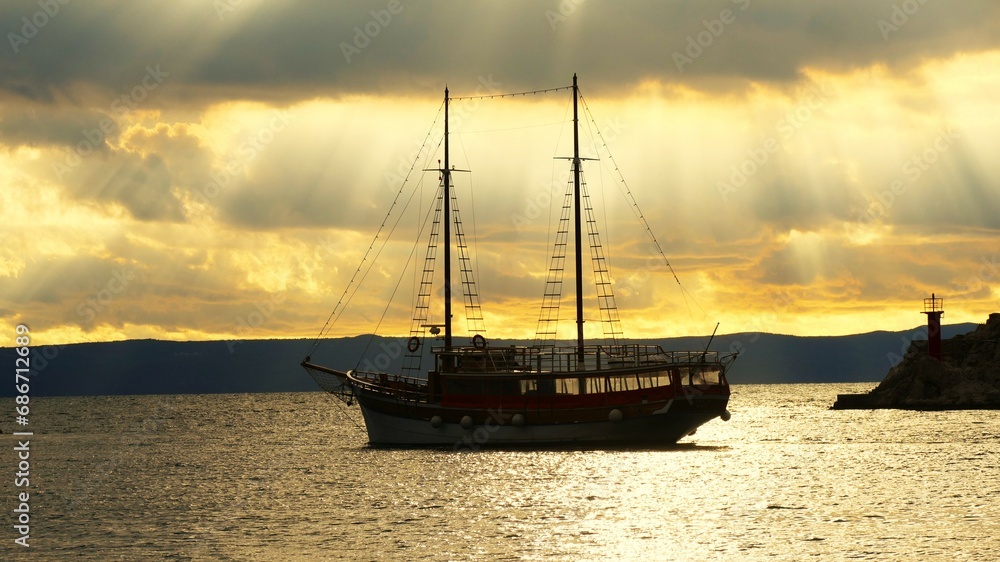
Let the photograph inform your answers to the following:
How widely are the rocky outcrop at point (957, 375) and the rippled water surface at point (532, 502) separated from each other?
37.3m

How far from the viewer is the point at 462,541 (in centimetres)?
4088

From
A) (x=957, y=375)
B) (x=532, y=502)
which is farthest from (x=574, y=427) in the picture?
(x=957, y=375)

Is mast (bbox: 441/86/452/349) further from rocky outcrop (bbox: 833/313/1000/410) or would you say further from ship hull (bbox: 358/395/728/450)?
rocky outcrop (bbox: 833/313/1000/410)

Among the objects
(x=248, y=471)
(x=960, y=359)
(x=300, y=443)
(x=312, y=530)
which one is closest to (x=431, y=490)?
(x=312, y=530)

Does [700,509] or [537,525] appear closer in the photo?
[537,525]

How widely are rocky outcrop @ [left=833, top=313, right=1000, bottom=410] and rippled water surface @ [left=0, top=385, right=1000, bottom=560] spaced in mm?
37263

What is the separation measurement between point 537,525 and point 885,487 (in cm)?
1980

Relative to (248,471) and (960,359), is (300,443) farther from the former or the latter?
(960,359)

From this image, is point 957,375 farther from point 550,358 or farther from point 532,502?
point 532,502

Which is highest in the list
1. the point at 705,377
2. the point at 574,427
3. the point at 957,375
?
the point at 705,377

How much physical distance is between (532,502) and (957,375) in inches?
3533

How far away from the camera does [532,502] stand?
51.1m

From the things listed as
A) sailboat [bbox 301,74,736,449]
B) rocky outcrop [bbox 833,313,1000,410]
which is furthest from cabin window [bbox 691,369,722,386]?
rocky outcrop [bbox 833,313,1000,410]

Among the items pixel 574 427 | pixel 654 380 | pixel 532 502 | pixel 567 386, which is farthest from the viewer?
pixel 574 427
